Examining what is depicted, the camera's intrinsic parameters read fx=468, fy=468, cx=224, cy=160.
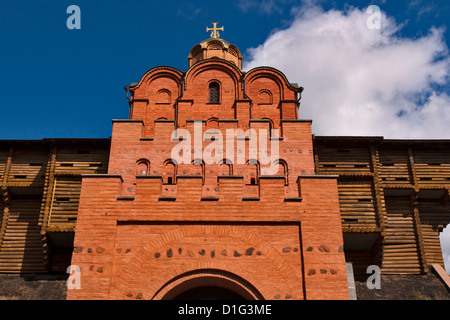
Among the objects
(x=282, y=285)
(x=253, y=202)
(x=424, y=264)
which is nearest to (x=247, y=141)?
(x=253, y=202)

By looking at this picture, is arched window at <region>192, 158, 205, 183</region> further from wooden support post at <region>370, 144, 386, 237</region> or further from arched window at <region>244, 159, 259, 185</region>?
wooden support post at <region>370, 144, 386, 237</region>

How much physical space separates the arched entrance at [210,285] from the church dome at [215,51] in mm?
15551

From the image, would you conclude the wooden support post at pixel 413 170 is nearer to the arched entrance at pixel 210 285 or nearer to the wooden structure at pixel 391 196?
the wooden structure at pixel 391 196

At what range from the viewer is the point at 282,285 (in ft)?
38.9

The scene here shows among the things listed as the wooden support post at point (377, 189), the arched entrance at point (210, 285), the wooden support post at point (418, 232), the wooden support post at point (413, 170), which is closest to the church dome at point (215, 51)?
the wooden support post at point (377, 189)

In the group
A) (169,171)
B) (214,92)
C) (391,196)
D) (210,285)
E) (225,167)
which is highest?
(214,92)

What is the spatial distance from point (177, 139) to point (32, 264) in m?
9.27

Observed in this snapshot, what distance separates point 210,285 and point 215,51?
16.0m

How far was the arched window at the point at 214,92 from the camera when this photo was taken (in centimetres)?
2020

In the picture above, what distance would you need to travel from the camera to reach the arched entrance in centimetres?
1187

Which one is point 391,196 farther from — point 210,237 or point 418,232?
point 210,237

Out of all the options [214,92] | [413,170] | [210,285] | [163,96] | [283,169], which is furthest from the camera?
[413,170]

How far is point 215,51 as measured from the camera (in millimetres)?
25578

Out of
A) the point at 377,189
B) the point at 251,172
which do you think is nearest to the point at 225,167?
the point at 251,172
